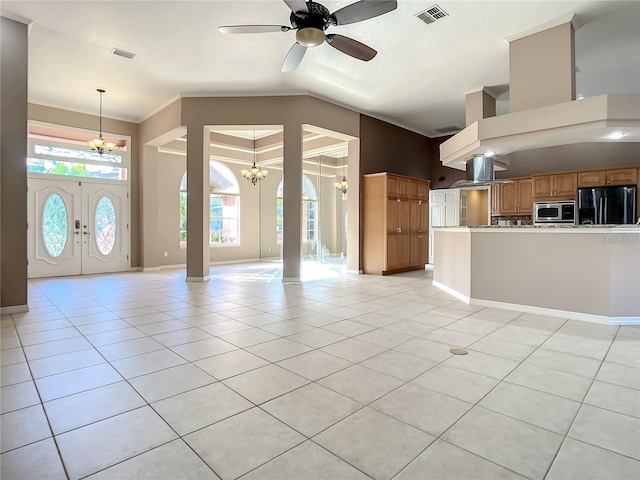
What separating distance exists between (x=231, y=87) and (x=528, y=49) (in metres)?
4.78

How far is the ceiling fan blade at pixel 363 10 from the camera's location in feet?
9.78

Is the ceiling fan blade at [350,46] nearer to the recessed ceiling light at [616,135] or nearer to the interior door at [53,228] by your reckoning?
the recessed ceiling light at [616,135]

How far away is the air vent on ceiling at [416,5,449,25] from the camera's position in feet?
13.4

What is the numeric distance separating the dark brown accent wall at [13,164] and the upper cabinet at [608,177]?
9.66 meters

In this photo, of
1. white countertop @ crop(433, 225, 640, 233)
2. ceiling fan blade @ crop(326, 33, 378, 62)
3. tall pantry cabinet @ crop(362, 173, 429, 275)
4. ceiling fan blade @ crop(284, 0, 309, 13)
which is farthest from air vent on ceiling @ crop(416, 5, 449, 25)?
tall pantry cabinet @ crop(362, 173, 429, 275)

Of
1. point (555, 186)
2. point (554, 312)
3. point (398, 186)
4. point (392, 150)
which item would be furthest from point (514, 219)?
point (554, 312)

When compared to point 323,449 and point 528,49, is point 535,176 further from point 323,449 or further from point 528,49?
point 323,449

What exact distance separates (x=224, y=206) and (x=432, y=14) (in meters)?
7.54

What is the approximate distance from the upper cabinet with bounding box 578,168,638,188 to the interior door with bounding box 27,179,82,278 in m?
10.9

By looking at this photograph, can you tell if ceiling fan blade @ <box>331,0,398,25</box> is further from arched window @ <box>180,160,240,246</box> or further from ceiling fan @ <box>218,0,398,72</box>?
arched window @ <box>180,160,240,246</box>

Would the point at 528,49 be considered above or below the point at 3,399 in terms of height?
above

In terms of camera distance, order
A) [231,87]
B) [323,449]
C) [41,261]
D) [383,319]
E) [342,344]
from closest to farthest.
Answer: [323,449], [342,344], [383,319], [231,87], [41,261]

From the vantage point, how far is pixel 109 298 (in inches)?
203

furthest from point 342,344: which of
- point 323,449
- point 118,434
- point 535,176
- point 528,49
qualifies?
point 535,176
